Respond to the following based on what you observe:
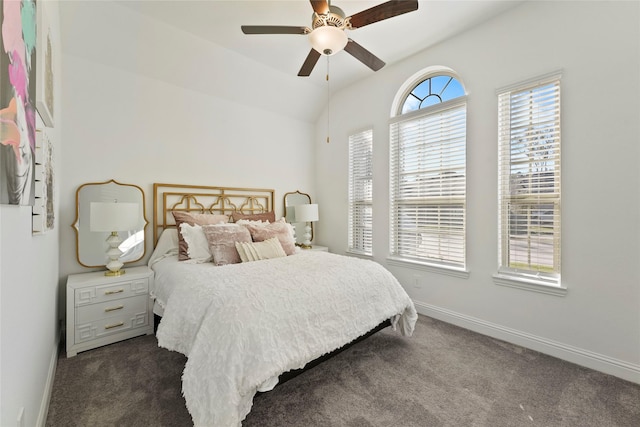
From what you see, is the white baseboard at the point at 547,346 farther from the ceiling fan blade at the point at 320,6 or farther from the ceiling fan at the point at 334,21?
the ceiling fan blade at the point at 320,6

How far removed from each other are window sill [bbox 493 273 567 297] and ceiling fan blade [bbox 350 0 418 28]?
7.86ft

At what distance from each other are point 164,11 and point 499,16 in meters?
3.20

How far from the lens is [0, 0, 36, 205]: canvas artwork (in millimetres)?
788

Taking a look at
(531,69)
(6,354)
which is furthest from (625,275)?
(6,354)

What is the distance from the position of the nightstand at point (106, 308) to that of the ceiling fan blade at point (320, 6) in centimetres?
274

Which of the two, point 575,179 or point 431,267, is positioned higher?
point 575,179

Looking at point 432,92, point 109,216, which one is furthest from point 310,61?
point 109,216

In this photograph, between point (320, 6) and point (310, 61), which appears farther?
point (310, 61)

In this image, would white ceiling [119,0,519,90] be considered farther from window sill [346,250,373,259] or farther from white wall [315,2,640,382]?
window sill [346,250,373,259]

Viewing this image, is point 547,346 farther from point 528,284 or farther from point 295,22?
point 295,22

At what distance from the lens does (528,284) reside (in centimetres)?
244

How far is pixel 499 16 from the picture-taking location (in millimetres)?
2609

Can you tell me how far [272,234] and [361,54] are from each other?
2.01 meters

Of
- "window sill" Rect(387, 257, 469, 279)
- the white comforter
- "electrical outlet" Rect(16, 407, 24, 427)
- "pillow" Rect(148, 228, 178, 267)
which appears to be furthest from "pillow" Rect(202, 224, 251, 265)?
"window sill" Rect(387, 257, 469, 279)
